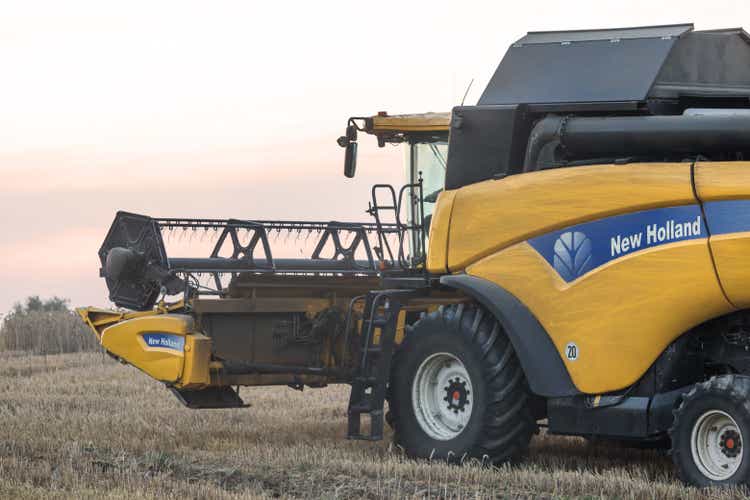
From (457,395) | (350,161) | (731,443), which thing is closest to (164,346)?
(350,161)

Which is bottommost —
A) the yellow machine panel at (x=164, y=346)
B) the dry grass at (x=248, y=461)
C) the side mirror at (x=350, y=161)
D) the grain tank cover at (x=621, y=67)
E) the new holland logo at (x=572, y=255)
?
the dry grass at (x=248, y=461)

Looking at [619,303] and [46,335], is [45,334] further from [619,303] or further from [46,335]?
[619,303]

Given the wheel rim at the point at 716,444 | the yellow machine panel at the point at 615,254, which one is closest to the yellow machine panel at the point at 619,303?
the yellow machine panel at the point at 615,254

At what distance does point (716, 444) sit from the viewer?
784 cm

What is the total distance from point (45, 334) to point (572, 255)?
15.3 m

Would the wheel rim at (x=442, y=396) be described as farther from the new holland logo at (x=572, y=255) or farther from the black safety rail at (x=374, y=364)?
the new holland logo at (x=572, y=255)

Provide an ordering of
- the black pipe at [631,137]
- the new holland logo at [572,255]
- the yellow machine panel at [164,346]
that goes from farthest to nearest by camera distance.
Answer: the yellow machine panel at [164,346] < the new holland logo at [572,255] < the black pipe at [631,137]

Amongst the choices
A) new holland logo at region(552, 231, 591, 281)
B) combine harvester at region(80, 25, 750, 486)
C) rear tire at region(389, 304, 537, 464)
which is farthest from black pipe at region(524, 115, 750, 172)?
rear tire at region(389, 304, 537, 464)

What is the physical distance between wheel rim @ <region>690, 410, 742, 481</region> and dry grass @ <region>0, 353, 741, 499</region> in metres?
0.21

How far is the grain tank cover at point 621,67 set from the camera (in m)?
9.01

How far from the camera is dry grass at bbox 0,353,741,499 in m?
7.88

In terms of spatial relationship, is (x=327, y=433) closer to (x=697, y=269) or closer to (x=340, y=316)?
(x=340, y=316)

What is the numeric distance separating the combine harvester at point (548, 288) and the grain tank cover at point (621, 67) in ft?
0.05

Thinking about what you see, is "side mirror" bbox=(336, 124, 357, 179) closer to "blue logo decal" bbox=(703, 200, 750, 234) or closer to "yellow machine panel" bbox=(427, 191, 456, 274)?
"yellow machine panel" bbox=(427, 191, 456, 274)
